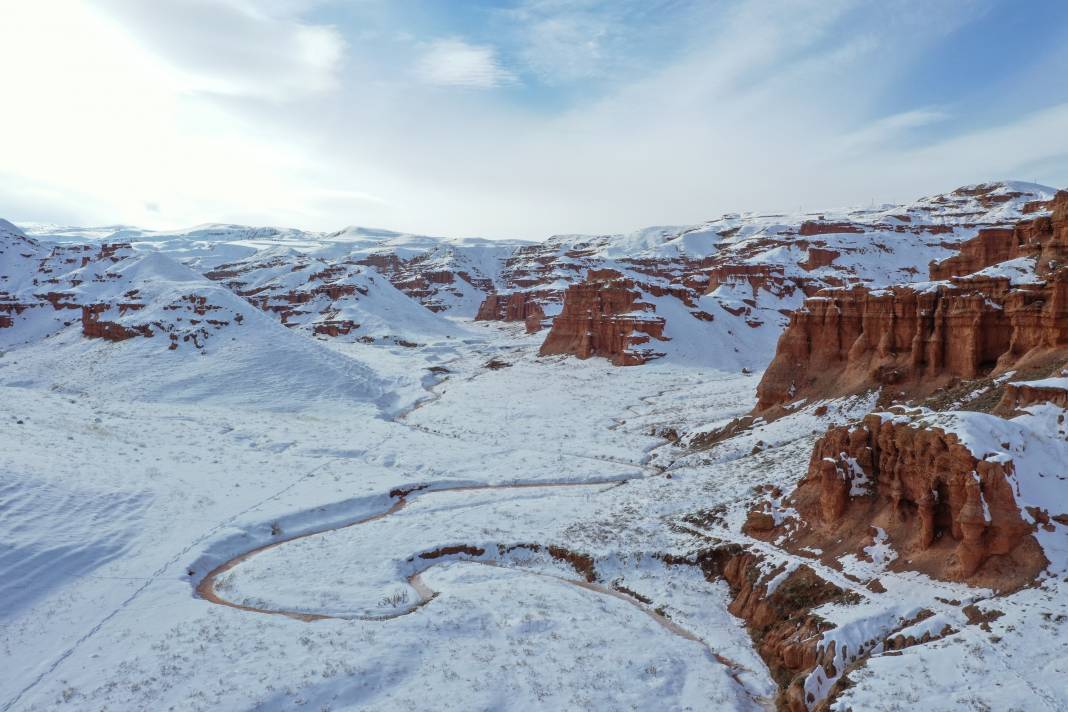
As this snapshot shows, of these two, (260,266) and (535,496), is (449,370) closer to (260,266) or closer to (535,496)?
(535,496)

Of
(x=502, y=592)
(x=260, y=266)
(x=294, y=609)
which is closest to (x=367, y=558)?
(x=294, y=609)

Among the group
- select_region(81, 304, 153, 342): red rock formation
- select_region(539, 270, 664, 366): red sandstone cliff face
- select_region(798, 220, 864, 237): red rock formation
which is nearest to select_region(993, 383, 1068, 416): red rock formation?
select_region(539, 270, 664, 366): red sandstone cliff face

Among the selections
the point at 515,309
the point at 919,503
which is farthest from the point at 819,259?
the point at 919,503

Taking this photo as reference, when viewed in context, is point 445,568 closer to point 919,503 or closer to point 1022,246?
point 919,503

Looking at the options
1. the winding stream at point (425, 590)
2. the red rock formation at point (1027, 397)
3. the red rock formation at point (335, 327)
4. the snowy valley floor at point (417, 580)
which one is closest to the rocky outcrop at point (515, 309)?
the red rock formation at point (335, 327)

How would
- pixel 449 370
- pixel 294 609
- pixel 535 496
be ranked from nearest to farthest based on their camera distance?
pixel 294 609, pixel 535 496, pixel 449 370
